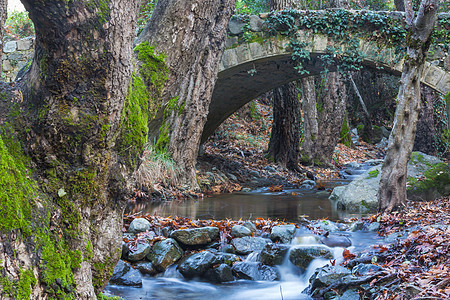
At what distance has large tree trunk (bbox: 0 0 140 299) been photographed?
1769 millimetres

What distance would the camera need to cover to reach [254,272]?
14.2ft

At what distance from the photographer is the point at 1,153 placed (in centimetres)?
164

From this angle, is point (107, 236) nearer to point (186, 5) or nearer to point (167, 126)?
point (186, 5)

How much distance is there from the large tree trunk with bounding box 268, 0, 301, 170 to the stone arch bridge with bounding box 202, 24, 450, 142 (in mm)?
917

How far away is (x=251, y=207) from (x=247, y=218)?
1.25 m

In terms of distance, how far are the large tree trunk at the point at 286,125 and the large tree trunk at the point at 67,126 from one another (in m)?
10.7

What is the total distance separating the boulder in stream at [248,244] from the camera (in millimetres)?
4668

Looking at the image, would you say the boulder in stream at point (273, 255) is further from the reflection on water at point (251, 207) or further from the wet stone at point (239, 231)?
the reflection on water at point (251, 207)

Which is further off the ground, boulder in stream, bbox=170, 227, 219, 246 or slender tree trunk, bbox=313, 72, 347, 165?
slender tree trunk, bbox=313, 72, 347, 165

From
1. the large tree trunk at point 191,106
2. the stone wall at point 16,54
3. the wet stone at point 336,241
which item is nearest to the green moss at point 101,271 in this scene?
the wet stone at point 336,241

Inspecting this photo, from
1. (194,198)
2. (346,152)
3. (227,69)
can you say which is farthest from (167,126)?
(346,152)

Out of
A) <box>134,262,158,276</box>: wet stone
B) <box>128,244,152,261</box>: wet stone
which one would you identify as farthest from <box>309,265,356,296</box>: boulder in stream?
<box>128,244,152,261</box>: wet stone

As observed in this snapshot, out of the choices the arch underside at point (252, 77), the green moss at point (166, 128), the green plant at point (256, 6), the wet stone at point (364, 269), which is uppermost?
the green plant at point (256, 6)

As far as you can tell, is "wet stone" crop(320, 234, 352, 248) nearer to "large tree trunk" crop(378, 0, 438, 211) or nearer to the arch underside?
"large tree trunk" crop(378, 0, 438, 211)
